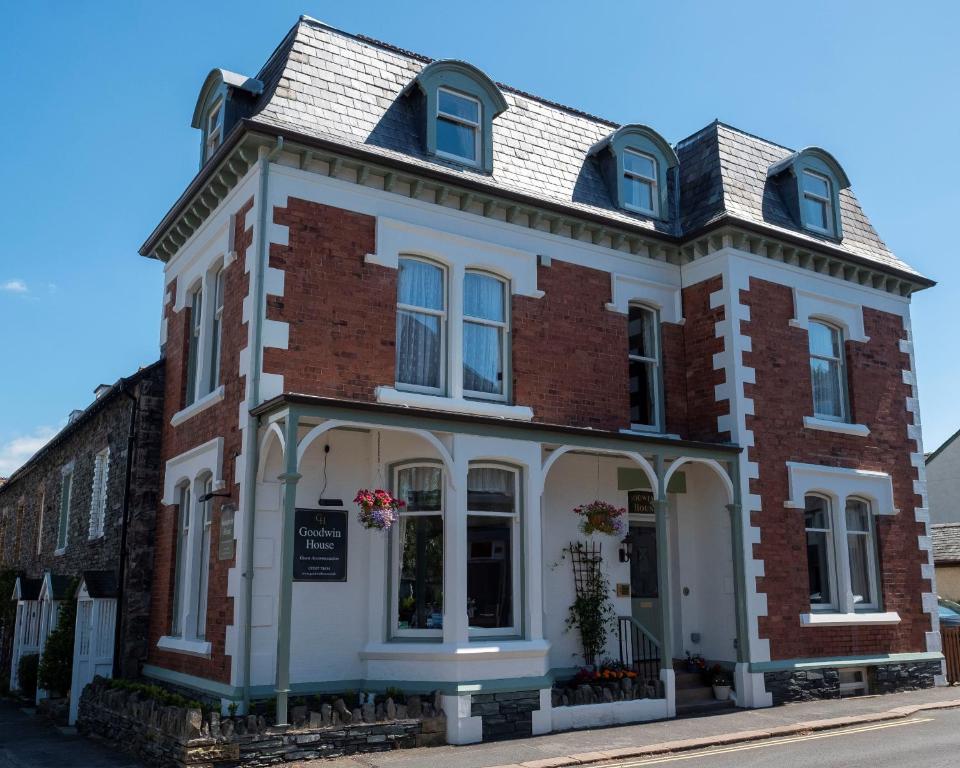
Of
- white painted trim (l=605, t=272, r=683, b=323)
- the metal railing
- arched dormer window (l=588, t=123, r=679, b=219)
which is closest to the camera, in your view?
the metal railing

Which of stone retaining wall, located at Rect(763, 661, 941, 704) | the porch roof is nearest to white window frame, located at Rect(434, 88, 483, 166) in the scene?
the porch roof

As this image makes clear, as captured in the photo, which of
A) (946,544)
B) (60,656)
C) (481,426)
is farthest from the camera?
(946,544)

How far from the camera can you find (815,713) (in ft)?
44.4

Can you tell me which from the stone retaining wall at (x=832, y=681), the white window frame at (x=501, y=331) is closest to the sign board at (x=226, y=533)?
the white window frame at (x=501, y=331)

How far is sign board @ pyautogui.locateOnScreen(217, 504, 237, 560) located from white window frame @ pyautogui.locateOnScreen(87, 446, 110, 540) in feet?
17.3

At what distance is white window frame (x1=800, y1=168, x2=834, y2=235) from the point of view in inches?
684

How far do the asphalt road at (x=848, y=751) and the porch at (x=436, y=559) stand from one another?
1.92 m

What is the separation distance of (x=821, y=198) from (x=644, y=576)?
7804 mm

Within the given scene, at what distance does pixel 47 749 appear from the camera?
491 inches

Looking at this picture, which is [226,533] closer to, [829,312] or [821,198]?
[829,312]

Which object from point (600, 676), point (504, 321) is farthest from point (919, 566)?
point (504, 321)

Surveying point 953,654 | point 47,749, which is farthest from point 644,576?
point 47,749

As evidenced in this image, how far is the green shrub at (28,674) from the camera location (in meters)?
17.5

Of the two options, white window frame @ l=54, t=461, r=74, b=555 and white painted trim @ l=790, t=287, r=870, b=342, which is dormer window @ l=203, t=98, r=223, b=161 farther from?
white painted trim @ l=790, t=287, r=870, b=342
